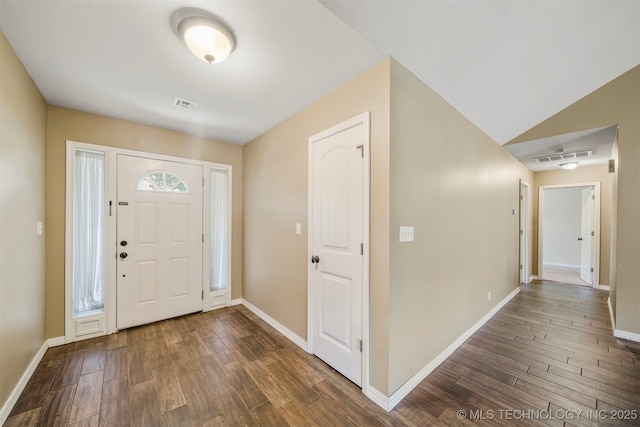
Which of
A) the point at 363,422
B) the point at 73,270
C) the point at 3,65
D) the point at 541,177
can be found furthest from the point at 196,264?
the point at 541,177

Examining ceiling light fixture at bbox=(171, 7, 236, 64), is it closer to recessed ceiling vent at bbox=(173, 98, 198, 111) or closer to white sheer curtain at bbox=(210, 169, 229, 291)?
recessed ceiling vent at bbox=(173, 98, 198, 111)

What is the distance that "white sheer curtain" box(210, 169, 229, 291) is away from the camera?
3557 mm

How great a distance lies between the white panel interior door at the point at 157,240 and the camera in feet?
9.41

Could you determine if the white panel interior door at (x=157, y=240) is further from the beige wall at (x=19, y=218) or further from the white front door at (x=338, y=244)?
the white front door at (x=338, y=244)

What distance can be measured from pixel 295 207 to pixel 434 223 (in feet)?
4.57

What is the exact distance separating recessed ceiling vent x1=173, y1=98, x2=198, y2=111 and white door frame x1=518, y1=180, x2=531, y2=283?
5651mm

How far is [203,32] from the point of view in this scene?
146cm

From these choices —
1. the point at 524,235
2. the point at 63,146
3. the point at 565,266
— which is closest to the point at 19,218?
the point at 63,146

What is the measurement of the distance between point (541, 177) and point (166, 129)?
7.08m

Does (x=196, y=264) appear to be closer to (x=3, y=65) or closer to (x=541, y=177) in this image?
(x=3, y=65)

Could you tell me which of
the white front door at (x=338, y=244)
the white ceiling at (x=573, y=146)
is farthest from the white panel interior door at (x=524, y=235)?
the white front door at (x=338, y=244)

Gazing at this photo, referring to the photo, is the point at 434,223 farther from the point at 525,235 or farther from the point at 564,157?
the point at 525,235

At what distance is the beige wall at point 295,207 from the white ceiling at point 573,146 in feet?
9.46

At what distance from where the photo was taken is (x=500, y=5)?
153 centimetres
